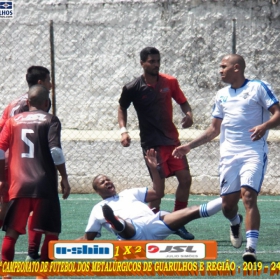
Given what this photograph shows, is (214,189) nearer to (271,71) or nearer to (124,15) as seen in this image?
(271,71)

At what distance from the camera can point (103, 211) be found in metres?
7.76

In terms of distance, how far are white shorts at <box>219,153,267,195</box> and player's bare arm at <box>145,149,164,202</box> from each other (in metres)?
1.03

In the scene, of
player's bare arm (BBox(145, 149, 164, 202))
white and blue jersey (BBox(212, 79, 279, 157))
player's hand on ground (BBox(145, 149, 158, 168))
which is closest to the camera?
white and blue jersey (BBox(212, 79, 279, 157))

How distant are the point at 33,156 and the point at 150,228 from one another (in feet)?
5.43

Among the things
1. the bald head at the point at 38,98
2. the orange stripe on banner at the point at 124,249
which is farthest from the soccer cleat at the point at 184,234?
the bald head at the point at 38,98

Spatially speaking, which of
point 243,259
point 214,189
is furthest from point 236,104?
point 214,189

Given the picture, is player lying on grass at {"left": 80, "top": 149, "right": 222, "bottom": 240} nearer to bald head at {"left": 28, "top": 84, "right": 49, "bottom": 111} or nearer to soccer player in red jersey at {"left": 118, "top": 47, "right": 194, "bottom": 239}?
bald head at {"left": 28, "top": 84, "right": 49, "bottom": 111}

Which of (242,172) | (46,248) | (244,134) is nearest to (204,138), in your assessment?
(244,134)

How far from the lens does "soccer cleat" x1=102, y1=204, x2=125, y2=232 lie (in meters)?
7.75

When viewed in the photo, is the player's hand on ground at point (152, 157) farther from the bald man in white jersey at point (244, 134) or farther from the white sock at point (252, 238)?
the white sock at point (252, 238)

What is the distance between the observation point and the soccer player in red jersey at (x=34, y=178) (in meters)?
7.16

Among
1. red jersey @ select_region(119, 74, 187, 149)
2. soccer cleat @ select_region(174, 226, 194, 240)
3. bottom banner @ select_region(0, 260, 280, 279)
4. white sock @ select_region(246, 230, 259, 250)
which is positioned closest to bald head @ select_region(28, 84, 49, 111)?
bottom banner @ select_region(0, 260, 280, 279)

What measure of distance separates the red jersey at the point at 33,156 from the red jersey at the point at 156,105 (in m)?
→ 2.89

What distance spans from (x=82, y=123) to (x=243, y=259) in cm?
705
